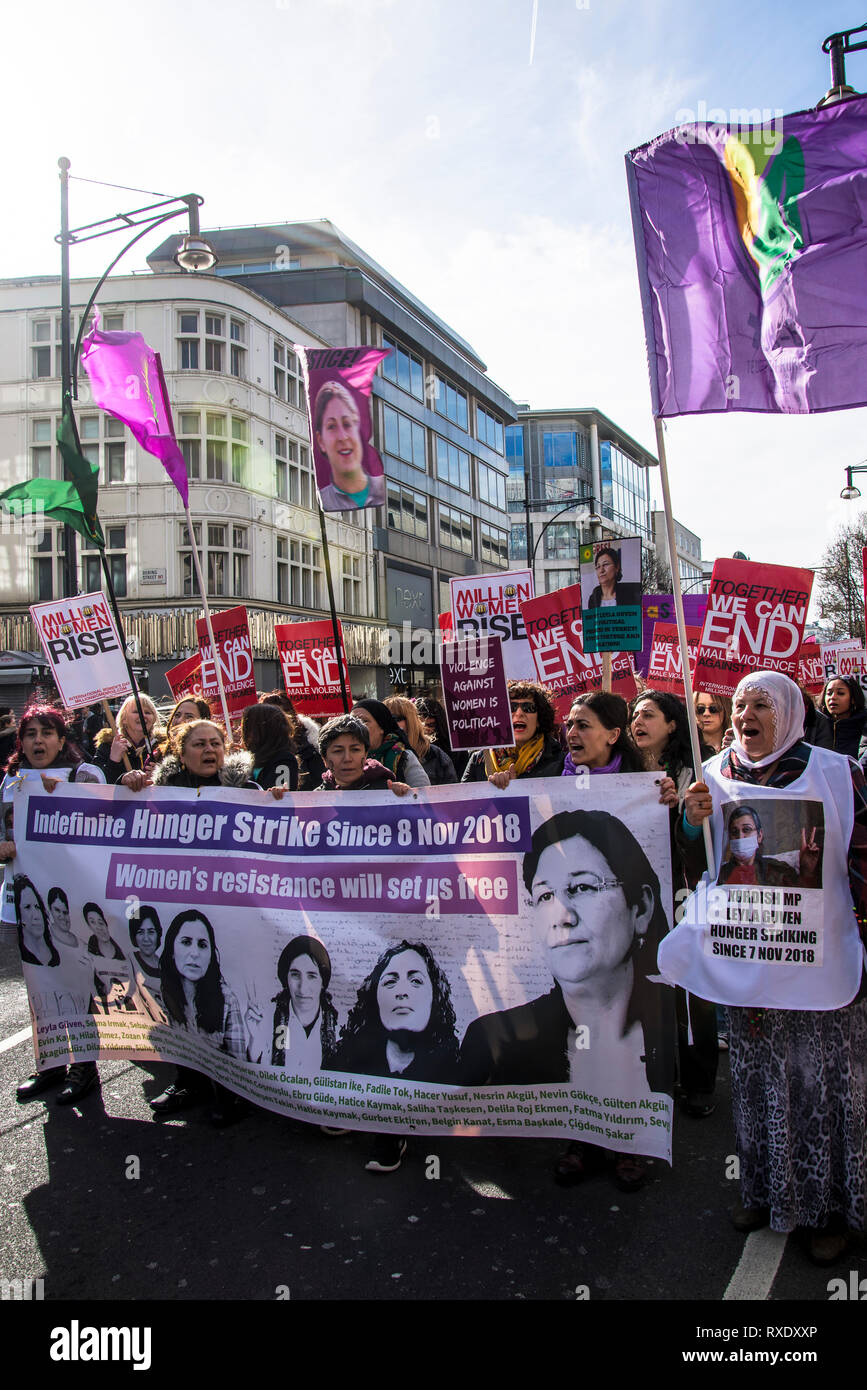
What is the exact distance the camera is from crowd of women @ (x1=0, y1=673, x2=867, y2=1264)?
3.12 metres

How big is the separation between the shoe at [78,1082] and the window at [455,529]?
4335cm

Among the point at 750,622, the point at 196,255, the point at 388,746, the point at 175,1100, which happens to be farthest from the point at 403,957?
the point at 196,255

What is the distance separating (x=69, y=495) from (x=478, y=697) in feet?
16.6

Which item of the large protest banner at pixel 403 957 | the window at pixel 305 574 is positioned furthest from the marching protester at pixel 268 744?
the window at pixel 305 574

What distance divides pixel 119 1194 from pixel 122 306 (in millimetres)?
31137

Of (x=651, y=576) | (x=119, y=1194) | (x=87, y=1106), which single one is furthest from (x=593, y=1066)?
(x=651, y=576)

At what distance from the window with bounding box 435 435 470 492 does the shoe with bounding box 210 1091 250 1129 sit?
145 ft

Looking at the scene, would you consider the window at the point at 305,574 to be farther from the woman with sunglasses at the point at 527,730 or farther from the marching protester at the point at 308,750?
the woman with sunglasses at the point at 527,730

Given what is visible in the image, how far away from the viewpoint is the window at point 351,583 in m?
38.1

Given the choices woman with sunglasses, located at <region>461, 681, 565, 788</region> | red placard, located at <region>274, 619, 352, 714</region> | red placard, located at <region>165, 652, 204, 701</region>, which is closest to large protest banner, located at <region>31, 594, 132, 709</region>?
red placard, located at <region>165, 652, 204, 701</region>

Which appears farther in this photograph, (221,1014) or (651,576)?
(651,576)

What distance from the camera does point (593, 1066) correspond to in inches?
134

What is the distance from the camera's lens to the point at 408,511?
1704 inches
